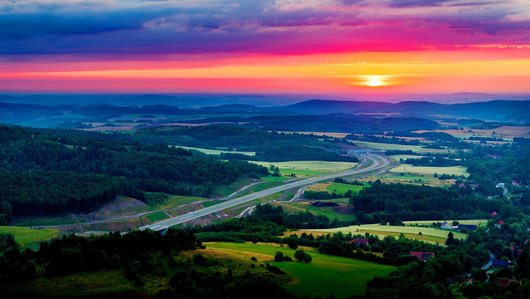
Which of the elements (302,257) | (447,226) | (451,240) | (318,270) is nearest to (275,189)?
(447,226)

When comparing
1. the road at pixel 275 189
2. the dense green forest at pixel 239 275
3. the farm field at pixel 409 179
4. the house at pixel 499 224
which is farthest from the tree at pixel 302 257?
the farm field at pixel 409 179

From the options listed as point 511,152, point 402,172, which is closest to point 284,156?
point 402,172

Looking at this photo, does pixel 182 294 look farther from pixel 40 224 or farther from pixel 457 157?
pixel 457 157

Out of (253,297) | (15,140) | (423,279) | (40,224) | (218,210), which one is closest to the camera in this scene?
(253,297)

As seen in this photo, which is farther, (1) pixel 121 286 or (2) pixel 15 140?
(2) pixel 15 140

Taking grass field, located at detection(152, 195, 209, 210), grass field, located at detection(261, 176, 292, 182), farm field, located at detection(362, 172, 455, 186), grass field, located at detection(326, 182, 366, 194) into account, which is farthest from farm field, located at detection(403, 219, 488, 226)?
grass field, located at detection(261, 176, 292, 182)

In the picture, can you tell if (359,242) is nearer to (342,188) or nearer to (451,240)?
(451,240)

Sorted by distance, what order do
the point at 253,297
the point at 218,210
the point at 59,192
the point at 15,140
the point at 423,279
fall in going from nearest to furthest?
the point at 253,297 < the point at 423,279 < the point at 59,192 < the point at 218,210 < the point at 15,140
